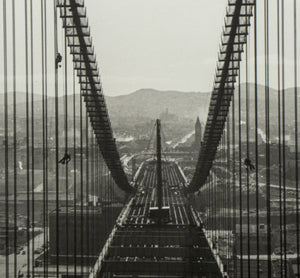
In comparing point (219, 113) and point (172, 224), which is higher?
point (219, 113)

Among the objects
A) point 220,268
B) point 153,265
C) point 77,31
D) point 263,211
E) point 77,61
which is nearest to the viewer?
point 77,31

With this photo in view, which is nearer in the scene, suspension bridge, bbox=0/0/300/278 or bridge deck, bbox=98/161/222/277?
suspension bridge, bbox=0/0/300/278

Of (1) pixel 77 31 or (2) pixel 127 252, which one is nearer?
(1) pixel 77 31

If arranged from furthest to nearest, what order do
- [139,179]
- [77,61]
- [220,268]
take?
[139,179]
[220,268]
[77,61]

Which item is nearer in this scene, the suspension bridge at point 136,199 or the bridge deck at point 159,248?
the suspension bridge at point 136,199

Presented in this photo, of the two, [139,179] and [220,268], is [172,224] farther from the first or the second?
[139,179]

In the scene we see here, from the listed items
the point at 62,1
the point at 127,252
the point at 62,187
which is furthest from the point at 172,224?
the point at 62,187

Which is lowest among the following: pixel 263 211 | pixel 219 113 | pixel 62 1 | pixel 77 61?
pixel 263 211

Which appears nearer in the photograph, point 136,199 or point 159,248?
point 159,248
